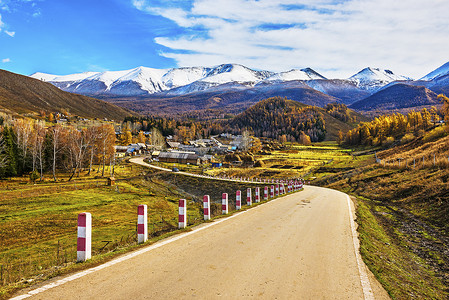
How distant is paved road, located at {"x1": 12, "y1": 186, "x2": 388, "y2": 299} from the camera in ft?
15.8

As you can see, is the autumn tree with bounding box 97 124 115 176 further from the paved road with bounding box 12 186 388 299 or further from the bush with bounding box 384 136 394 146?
the bush with bounding box 384 136 394 146

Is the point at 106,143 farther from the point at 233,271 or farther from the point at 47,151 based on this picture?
the point at 233,271

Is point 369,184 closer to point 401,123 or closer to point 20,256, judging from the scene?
point 20,256

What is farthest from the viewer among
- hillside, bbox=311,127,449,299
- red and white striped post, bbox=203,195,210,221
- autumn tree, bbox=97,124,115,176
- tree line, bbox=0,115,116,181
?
autumn tree, bbox=97,124,115,176

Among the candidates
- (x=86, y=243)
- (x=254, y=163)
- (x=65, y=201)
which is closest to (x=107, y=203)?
(x=65, y=201)

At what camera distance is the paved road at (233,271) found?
483 cm

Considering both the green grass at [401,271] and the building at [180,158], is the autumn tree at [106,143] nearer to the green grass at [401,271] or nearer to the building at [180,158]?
the building at [180,158]

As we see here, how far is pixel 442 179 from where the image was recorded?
20.1 metres

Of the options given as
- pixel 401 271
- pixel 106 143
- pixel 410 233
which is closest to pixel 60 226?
pixel 401 271

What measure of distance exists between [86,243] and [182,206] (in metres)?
4.27

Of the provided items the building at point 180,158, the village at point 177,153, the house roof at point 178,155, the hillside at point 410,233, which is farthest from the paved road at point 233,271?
the house roof at point 178,155

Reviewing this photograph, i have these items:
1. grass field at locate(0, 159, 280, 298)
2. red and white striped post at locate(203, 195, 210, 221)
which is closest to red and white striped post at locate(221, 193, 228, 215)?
grass field at locate(0, 159, 280, 298)

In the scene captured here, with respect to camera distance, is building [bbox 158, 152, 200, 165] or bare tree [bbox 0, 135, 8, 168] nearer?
bare tree [bbox 0, 135, 8, 168]

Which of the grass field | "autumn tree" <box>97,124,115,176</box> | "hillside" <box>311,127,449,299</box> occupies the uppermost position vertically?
"autumn tree" <box>97,124,115,176</box>
